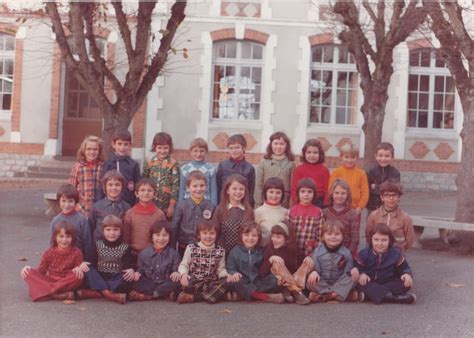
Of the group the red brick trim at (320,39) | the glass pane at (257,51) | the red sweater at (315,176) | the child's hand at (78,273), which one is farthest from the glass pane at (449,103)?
the child's hand at (78,273)

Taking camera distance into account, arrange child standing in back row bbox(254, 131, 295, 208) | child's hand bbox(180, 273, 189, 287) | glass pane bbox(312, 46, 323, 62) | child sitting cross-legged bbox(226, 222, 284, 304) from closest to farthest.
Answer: child's hand bbox(180, 273, 189, 287) < child sitting cross-legged bbox(226, 222, 284, 304) < child standing in back row bbox(254, 131, 295, 208) < glass pane bbox(312, 46, 323, 62)

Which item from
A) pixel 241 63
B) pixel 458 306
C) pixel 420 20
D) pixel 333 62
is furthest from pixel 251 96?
pixel 458 306

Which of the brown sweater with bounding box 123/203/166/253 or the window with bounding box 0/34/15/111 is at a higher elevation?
the window with bounding box 0/34/15/111

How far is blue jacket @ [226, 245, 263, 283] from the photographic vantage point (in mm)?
6836

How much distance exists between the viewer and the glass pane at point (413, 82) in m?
20.3

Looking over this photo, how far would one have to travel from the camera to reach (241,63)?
20156 millimetres

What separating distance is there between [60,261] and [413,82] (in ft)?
50.7

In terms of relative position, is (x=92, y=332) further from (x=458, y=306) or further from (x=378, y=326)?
(x=458, y=306)

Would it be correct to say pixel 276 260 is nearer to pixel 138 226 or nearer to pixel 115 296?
pixel 138 226

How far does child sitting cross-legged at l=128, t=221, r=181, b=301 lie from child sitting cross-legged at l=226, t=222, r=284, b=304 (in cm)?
51

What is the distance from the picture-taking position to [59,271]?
664cm

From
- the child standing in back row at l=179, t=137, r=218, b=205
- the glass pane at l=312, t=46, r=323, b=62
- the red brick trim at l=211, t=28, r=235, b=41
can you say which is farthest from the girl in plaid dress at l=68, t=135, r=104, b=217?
the glass pane at l=312, t=46, r=323, b=62

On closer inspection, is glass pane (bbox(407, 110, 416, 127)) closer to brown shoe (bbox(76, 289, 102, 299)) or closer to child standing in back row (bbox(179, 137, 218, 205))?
child standing in back row (bbox(179, 137, 218, 205))

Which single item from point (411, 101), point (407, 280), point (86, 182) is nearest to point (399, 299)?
point (407, 280)
